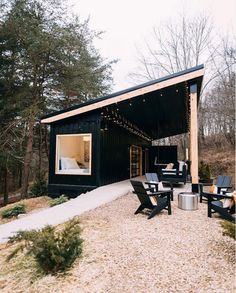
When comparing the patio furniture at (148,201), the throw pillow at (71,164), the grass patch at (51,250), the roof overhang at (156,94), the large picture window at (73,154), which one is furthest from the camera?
the throw pillow at (71,164)

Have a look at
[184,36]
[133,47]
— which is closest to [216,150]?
[184,36]

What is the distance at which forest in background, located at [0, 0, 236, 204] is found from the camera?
1011 centimetres

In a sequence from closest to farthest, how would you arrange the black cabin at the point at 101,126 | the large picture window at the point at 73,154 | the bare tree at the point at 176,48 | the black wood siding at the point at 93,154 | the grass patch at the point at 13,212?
the grass patch at the point at 13,212, the black cabin at the point at 101,126, the black wood siding at the point at 93,154, the large picture window at the point at 73,154, the bare tree at the point at 176,48

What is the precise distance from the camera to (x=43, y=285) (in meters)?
2.42

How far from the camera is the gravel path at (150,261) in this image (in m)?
2.27

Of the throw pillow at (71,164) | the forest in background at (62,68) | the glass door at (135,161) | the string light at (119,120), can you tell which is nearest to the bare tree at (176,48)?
the forest in background at (62,68)

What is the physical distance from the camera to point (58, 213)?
4992mm

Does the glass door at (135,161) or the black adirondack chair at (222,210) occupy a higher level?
the glass door at (135,161)

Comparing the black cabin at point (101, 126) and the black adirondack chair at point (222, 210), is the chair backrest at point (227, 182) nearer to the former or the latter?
the black adirondack chair at point (222, 210)

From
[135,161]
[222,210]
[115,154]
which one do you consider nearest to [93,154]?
[115,154]

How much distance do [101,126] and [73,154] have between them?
7.54 feet

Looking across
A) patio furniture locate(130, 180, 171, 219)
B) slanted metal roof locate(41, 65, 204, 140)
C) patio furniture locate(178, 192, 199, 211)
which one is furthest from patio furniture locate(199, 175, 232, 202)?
slanted metal roof locate(41, 65, 204, 140)

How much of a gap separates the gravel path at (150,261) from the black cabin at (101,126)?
394cm

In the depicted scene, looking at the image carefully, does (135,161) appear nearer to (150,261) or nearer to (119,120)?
(119,120)
